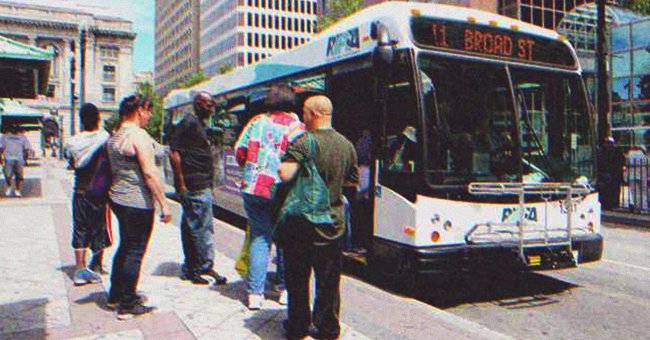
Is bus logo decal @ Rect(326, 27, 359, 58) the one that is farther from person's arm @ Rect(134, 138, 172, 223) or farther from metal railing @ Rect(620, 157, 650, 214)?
metal railing @ Rect(620, 157, 650, 214)

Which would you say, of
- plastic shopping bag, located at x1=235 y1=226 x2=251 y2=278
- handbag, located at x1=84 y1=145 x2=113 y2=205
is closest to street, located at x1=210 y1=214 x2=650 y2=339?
plastic shopping bag, located at x1=235 y1=226 x2=251 y2=278

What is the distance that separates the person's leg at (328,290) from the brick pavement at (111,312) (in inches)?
10.1

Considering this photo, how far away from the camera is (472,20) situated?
21.3 ft

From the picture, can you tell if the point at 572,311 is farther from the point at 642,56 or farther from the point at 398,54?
the point at 642,56

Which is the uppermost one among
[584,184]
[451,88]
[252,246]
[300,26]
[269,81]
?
[300,26]

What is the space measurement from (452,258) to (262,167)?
2.14m

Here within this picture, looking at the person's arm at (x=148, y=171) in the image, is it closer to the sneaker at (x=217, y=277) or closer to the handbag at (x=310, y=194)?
the handbag at (x=310, y=194)

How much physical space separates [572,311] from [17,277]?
18.9 feet

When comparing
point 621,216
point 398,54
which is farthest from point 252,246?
point 621,216

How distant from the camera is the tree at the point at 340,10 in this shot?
4025 cm

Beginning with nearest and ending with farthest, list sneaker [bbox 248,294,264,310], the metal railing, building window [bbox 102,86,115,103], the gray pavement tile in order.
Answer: the gray pavement tile < sneaker [bbox 248,294,264,310] < the metal railing < building window [bbox 102,86,115,103]

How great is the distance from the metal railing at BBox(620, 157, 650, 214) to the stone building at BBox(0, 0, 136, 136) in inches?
2957

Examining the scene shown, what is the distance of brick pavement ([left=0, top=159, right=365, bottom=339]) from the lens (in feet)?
14.6

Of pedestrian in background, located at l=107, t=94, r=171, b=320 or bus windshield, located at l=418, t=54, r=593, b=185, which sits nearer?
pedestrian in background, located at l=107, t=94, r=171, b=320
